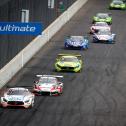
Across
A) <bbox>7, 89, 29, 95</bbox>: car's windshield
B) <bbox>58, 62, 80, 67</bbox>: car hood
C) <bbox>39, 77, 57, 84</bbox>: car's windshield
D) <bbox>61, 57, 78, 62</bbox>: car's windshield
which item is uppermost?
<bbox>7, 89, 29, 95</bbox>: car's windshield

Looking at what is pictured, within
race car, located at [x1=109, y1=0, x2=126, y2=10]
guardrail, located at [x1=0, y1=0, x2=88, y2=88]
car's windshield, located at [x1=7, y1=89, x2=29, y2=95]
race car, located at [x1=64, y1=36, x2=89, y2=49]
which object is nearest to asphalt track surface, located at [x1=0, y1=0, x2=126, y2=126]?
guardrail, located at [x1=0, y1=0, x2=88, y2=88]

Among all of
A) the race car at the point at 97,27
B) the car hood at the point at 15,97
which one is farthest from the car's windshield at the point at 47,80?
the race car at the point at 97,27

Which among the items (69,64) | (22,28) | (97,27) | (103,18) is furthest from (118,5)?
(22,28)

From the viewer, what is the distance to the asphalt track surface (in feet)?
116

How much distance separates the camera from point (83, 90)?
44.2 meters

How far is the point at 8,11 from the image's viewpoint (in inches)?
1875

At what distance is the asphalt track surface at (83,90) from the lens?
1395 inches

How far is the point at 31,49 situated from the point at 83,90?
13.1 meters

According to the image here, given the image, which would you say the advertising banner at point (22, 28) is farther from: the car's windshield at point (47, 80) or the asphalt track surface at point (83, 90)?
the car's windshield at point (47, 80)

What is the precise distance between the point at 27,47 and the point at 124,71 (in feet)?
26.7

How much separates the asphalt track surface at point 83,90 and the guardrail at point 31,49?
1.49ft

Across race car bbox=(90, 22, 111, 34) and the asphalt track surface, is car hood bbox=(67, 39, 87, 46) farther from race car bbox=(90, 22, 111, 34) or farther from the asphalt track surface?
race car bbox=(90, 22, 111, 34)

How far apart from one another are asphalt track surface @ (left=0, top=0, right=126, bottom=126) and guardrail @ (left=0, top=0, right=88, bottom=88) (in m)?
0.46

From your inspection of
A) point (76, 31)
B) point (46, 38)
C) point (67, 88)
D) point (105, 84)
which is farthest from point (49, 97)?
point (76, 31)
